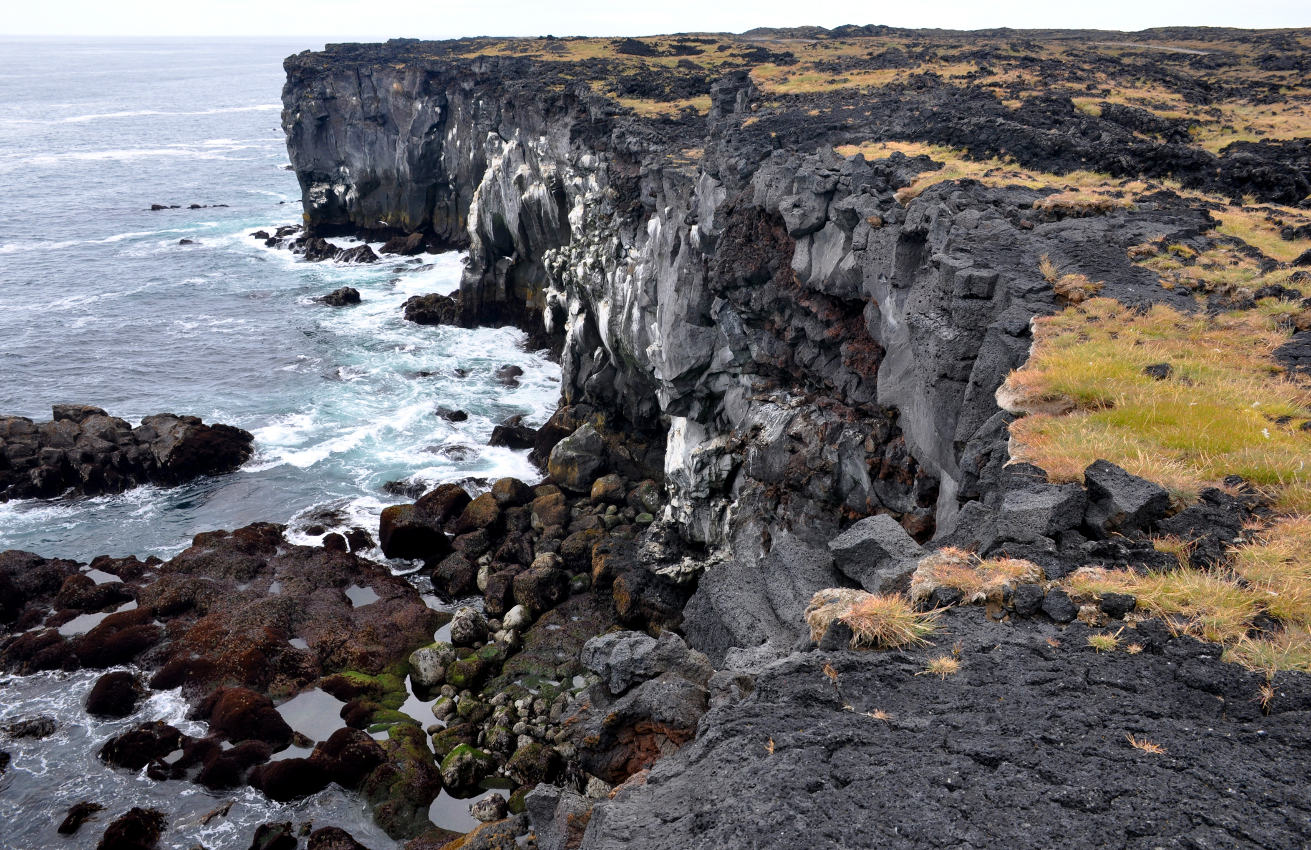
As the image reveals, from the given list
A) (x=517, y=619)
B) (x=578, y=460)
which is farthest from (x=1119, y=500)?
(x=578, y=460)

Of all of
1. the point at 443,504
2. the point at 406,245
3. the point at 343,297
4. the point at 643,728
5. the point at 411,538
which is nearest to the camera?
the point at 643,728

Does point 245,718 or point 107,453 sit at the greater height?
point 107,453

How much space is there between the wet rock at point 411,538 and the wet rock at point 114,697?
11.2 meters

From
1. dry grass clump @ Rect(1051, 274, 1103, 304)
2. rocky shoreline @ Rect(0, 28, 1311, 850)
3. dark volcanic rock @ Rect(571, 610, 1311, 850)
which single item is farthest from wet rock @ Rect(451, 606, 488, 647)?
dry grass clump @ Rect(1051, 274, 1103, 304)

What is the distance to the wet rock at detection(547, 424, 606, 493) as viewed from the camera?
40094 mm

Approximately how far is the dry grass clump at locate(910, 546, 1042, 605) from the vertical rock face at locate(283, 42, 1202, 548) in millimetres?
3279

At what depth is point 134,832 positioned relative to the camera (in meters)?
22.6

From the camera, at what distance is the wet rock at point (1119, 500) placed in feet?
34.6

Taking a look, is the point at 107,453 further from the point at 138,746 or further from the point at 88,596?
the point at 138,746

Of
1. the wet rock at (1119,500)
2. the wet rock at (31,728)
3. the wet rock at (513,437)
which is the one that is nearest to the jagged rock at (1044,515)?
the wet rock at (1119,500)

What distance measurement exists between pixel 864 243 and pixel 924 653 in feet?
56.9

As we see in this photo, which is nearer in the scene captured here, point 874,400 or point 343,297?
point 874,400

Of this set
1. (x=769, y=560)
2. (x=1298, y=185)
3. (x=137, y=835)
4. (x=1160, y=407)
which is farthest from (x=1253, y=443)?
(x=137, y=835)

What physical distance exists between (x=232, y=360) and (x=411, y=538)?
34147 millimetres
